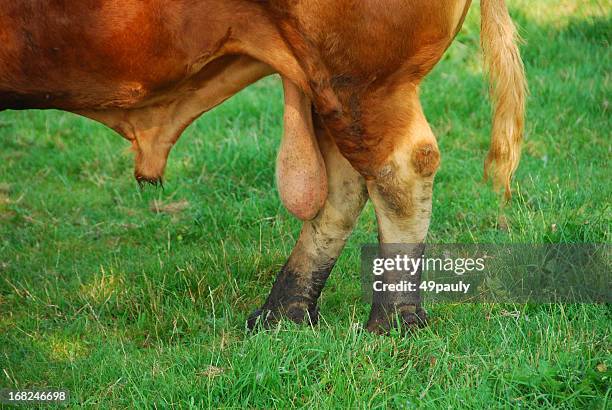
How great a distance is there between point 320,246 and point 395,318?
1.51 feet

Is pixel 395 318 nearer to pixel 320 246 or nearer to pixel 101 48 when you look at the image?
pixel 320 246

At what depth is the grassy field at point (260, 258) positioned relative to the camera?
3.43 m

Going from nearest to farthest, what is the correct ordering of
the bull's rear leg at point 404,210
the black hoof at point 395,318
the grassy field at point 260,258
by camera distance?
the grassy field at point 260,258 < the bull's rear leg at point 404,210 < the black hoof at point 395,318

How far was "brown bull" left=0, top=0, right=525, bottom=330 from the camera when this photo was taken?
360 centimetres

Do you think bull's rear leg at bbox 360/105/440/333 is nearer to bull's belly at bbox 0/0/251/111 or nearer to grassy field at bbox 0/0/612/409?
grassy field at bbox 0/0/612/409

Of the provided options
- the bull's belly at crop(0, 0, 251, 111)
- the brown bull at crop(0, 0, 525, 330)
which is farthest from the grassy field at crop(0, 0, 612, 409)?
the bull's belly at crop(0, 0, 251, 111)

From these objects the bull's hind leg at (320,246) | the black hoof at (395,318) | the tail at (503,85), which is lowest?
the black hoof at (395,318)

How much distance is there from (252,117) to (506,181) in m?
2.84

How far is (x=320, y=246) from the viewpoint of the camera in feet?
13.9

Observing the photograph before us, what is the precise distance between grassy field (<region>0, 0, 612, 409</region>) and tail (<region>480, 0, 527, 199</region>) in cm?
37

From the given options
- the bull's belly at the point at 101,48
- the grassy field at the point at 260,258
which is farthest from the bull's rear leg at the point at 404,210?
the bull's belly at the point at 101,48

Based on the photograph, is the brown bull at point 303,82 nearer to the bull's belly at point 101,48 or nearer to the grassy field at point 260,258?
the bull's belly at point 101,48

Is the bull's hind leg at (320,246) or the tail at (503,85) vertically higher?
the tail at (503,85)

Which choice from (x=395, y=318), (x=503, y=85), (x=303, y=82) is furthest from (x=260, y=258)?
(x=503, y=85)
